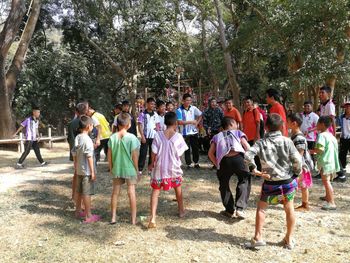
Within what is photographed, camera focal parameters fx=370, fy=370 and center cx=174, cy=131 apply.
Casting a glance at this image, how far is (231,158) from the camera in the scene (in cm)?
498

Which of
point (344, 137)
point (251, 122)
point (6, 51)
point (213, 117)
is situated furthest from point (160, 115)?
point (6, 51)

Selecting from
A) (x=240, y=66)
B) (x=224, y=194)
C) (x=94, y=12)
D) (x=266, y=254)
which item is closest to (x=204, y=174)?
(x=224, y=194)

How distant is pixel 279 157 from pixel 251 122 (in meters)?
3.20

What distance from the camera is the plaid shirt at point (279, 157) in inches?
161

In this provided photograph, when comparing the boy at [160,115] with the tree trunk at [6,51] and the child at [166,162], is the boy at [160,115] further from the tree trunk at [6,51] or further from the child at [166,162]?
the tree trunk at [6,51]

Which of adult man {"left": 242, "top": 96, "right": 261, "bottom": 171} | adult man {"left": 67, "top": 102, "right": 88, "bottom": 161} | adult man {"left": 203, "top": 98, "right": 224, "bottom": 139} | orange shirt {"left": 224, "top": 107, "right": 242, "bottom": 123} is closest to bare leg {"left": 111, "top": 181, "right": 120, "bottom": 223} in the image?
adult man {"left": 67, "top": 102, "right": 88, "bottom": 161}

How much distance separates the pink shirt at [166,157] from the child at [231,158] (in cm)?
49

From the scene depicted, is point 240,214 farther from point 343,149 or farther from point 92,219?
point 343,149

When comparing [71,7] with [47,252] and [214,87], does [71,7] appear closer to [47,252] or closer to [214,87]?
[214,87]

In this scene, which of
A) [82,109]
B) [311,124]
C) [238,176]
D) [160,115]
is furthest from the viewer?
[160,115]

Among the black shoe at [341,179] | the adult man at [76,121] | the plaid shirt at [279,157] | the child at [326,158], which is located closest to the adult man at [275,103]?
the child at [326,158]

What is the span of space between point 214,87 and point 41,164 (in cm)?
1419

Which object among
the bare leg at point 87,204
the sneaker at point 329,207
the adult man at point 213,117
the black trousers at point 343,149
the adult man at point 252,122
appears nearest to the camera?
the bare leg at point 87,204

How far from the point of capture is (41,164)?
34.1 ft
